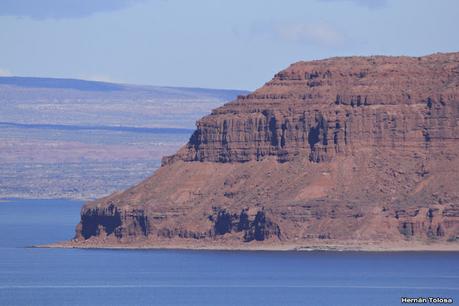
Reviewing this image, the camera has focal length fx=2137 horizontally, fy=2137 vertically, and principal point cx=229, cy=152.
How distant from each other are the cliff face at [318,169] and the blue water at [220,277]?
3911 millimetres

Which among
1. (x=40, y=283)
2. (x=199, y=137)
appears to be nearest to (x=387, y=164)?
(x=199, y=137)

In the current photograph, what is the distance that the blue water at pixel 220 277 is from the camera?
134 meters

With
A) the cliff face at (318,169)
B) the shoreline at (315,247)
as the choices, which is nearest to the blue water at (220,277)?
the shoreline at (315,247)

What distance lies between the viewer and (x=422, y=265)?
160750mm

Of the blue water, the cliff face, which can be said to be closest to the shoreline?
the cliff face

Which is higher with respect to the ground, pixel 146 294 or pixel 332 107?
pixel 332 107

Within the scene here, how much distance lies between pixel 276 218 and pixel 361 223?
710cm

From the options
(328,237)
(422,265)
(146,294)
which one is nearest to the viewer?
(146,294)

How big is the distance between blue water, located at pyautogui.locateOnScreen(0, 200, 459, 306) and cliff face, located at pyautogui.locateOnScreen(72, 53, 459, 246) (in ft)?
12.8

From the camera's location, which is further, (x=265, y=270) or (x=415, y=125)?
(x=415, y=125)

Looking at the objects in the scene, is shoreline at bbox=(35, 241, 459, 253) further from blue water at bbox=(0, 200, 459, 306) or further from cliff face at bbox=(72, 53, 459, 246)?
blue water at bbox=(0, 200, 459, 306)

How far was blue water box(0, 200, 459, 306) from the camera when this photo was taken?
439 ft

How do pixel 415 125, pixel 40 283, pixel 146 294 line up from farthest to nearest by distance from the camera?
pixel 415 125 < pixel 40 283 < pixel 146 294

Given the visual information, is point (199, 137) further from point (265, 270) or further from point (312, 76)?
point (265, 270)
